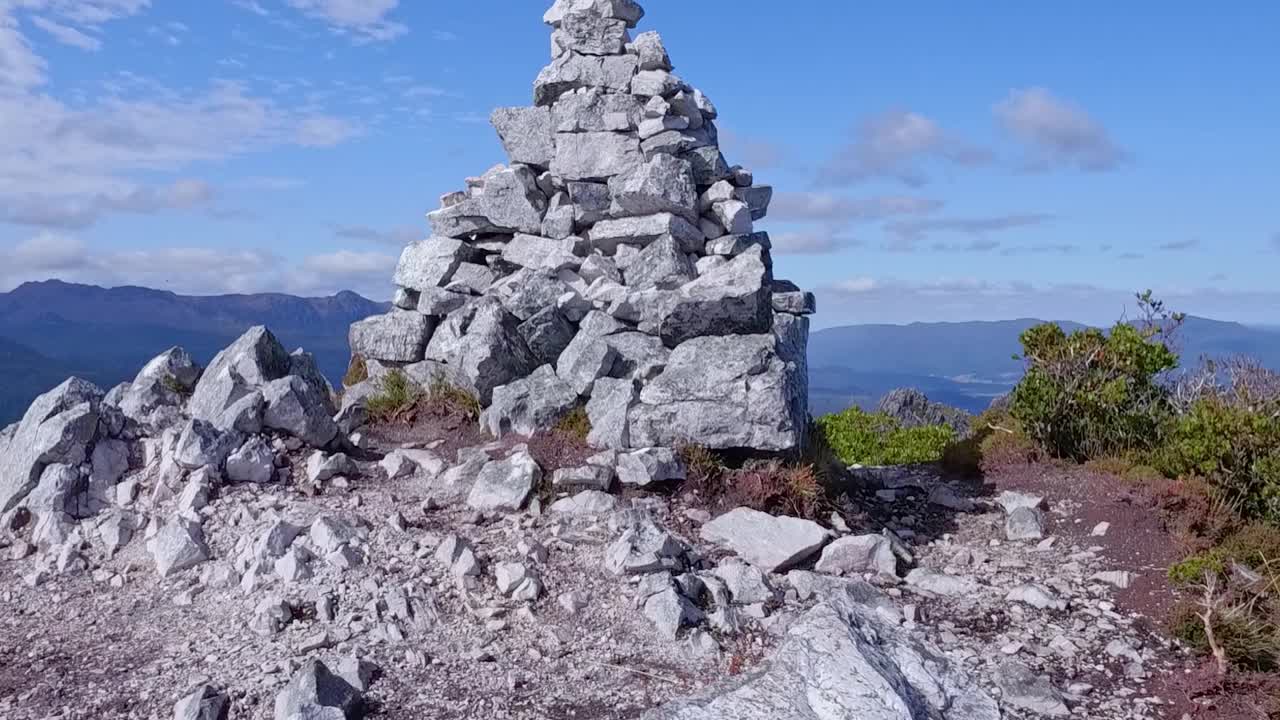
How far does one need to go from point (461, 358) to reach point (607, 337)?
2.09m

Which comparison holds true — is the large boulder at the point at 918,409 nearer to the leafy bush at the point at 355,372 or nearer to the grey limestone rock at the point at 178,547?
the leafy bush at the point at 355,372

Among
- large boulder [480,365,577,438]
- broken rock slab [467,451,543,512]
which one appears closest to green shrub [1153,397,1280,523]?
large boulder [480,365,577,438]

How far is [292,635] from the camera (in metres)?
9.19

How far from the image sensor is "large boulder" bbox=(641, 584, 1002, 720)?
7.53m

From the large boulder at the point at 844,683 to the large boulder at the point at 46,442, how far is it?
27.1 ft

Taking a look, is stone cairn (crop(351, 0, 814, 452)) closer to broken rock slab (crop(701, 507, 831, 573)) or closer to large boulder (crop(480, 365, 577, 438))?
large boulder (crop(480, 365, 577, 438))

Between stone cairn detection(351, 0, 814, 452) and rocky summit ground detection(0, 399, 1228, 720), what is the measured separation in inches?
50.0

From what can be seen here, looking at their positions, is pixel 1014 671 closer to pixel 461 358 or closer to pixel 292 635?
pixel 292 635

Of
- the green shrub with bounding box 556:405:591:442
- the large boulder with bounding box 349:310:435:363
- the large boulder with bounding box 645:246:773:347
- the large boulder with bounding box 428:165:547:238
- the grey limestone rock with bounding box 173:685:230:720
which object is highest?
the large boulder with bounding box 428:165:547:238

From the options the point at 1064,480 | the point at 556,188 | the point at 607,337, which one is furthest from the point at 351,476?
the point at 1064,480

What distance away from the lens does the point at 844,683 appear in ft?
25.2

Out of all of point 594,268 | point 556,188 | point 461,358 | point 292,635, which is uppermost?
point 556,188

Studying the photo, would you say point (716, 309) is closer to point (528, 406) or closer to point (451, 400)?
point (528, 406)

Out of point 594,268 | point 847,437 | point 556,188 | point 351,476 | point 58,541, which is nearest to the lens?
point 58,541
